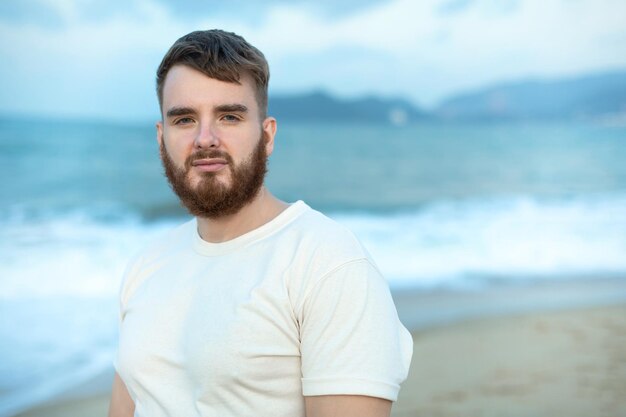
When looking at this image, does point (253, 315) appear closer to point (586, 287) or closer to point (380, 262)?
point (586, 287)

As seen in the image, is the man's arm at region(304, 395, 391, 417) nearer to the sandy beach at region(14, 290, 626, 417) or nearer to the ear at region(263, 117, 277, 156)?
Answer: the ear at region(263, 117, 277, 156)

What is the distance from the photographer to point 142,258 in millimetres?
2209

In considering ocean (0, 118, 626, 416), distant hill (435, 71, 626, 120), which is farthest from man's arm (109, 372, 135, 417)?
distant hill (435, 71, 626, 120)

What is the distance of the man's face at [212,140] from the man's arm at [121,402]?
1.86 feet

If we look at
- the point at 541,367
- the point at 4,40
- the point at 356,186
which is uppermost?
the point at 4,40

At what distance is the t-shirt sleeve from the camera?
1.67m

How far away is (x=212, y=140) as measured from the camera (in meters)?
1.93

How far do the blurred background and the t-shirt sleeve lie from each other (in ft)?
26.6

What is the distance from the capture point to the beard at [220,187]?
1.97 metres

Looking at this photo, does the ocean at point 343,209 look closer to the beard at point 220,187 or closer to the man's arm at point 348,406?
the beard at point 220,187

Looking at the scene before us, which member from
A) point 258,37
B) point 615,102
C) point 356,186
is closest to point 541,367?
point 356,186

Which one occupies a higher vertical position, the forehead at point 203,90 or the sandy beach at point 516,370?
the forehead at point 203,90

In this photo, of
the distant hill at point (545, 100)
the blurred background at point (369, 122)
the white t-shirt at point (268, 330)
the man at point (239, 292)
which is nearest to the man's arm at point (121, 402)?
the man at point (239, 292)

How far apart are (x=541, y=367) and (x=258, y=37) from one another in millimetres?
17180
